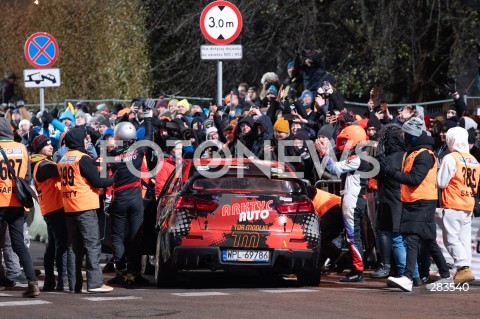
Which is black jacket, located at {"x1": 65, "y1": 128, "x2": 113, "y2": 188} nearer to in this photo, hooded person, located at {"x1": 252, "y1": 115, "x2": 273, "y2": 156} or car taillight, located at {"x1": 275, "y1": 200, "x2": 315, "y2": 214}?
car taillight, located at {"x1": 275, "y1": 200, "x2": 315, "y2": 214}

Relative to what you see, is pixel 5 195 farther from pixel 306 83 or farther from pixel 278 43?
pixel 278 43

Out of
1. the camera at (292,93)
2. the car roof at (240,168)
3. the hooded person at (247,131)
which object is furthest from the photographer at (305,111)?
the car roof at (240,168)

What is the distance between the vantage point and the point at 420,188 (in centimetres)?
1502

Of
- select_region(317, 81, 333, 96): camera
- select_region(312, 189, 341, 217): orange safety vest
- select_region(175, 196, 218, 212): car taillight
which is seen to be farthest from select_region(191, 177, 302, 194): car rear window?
select_region(317, 81, 333, 96): camera

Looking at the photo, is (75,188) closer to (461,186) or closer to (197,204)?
(197,204)

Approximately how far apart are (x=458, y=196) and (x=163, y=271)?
3582 millimetres

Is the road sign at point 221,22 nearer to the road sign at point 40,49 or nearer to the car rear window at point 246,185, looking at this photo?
the car rear window at point 246,185

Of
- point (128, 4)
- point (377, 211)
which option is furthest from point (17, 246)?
point (128, 4)

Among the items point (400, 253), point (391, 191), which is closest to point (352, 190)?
point (391, 191)

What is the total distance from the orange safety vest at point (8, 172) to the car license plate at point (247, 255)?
8.32 feet

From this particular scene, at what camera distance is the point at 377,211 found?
1631 centimetres

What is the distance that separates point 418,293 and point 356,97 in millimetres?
18259

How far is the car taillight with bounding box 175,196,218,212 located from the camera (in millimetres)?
14914

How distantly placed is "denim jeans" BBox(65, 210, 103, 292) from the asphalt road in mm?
272
